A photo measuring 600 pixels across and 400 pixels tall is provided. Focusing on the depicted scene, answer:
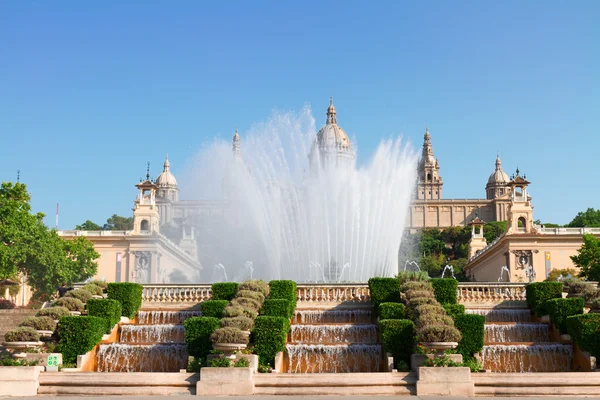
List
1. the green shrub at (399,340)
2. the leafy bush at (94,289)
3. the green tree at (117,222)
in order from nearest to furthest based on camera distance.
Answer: the green shrub at (399,340) < the leafy bush at (94,289) < the green tree at (117,222)

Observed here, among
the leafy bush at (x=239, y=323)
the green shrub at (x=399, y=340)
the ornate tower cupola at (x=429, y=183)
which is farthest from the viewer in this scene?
the ornate tower cupola at (x=429, y=183)

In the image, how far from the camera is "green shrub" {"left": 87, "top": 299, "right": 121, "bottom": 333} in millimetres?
24859

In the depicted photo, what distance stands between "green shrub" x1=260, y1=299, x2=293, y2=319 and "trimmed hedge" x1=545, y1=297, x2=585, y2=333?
29.3ft

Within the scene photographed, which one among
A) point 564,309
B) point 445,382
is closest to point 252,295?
point 445,382

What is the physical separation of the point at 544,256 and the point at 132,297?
65.8 metres

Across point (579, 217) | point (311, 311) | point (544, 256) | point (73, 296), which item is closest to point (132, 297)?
point (73, 296)

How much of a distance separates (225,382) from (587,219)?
112 metres

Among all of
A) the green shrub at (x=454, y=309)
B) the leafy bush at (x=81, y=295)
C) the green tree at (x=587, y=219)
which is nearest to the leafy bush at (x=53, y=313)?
the leafy bush at (x=81, y=295)

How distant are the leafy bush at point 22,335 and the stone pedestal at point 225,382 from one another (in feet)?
19.2

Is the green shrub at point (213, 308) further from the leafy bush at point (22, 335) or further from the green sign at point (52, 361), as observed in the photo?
the leafy bush at point (22, 335)

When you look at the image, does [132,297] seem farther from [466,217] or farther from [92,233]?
[466,217]

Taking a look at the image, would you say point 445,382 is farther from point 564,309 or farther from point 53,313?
point 53,313

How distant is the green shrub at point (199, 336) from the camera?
22.0 m

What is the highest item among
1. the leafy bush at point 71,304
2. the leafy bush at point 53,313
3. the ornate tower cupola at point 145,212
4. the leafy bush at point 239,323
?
the ornate tower cupola at point 145,212
